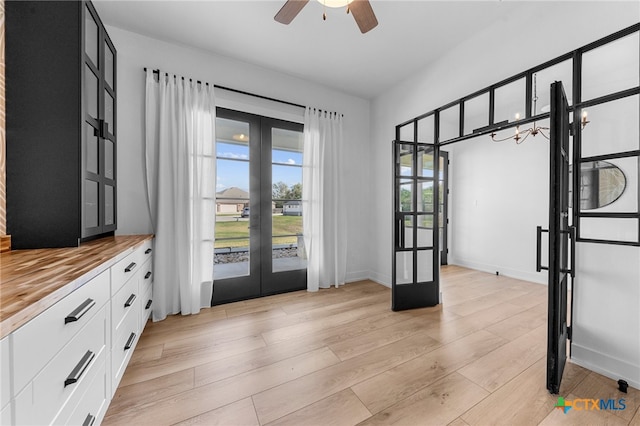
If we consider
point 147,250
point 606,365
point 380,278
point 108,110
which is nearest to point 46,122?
point 108,110

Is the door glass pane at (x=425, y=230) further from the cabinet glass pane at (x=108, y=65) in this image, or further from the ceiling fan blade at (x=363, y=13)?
the cabinet glass pane at (x=108, y=65)

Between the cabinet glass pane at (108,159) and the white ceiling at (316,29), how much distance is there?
1.26 metres

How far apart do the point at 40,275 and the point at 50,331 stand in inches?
12.5

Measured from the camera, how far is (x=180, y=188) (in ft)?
8.39

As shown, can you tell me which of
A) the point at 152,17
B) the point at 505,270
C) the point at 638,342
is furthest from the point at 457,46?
the point at 505,270

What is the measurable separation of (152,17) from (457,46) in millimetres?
3110

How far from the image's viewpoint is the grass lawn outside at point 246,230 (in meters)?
2.94

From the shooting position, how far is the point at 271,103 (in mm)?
3104

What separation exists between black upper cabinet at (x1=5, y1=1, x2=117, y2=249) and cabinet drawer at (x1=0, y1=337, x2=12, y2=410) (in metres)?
1.27

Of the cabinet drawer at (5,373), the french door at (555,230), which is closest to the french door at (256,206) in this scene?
the cabinet drawer at (5,373)

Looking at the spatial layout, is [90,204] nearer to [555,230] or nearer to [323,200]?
[323,200]

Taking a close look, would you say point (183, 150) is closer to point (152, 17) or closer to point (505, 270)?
point (152, 17)

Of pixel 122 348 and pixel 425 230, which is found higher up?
pixel 425 230

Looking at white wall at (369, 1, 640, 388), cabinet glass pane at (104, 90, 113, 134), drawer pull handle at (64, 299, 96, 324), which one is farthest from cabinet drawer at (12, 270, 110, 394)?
white wall at (369, 1, 640, 388)
